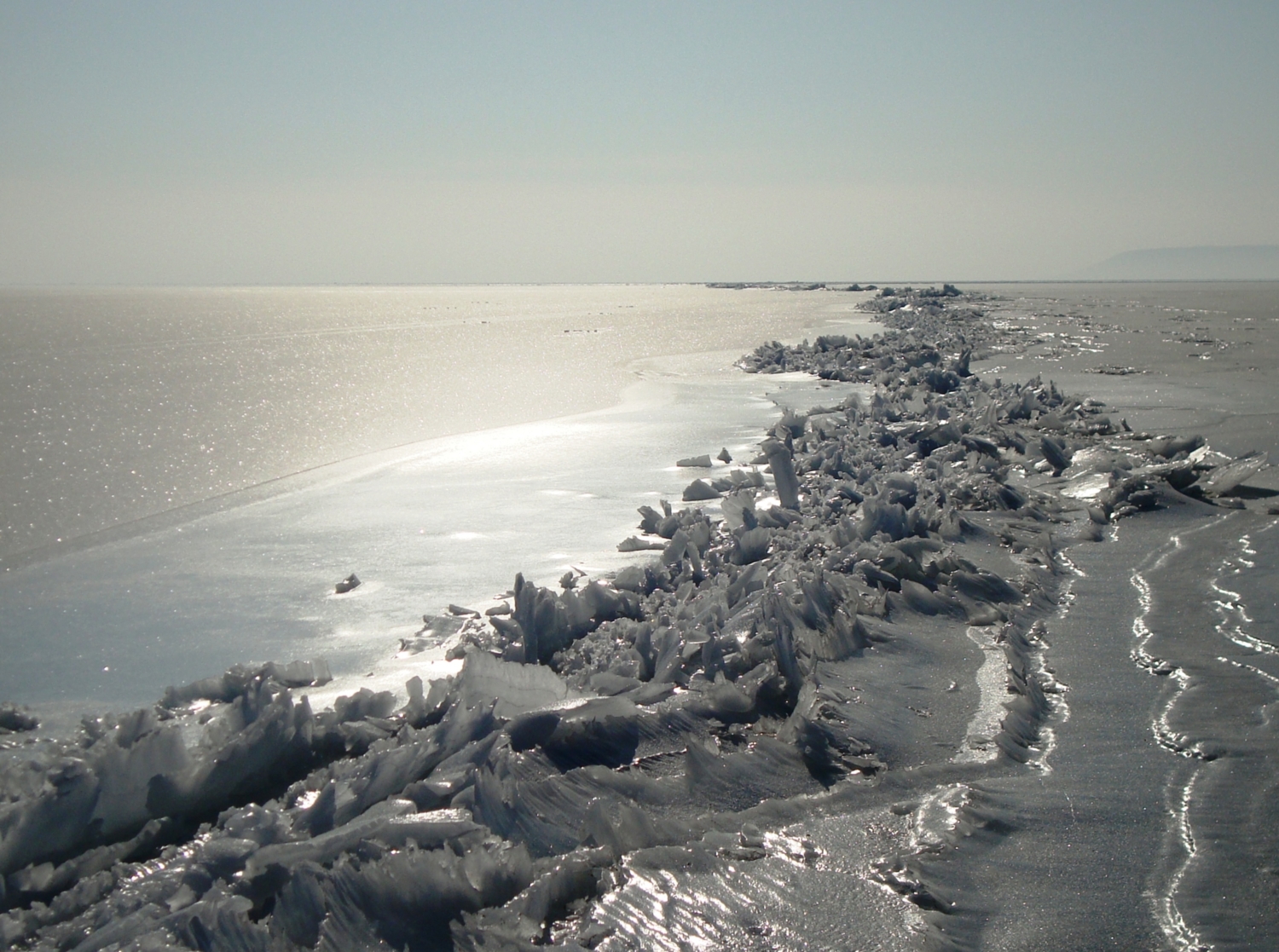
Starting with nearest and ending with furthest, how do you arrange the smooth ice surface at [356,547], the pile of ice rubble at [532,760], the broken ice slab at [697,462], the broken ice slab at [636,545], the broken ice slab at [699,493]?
1. the pile of ice rubble at [532,760]
2. the smooth ice surface at [356,547]
3. the broken ice slab at [636,545]
4. the broken ice slab at [699,493]
5. the broken ice slab at [697,462]

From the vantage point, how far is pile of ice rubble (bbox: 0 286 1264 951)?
5.33ft

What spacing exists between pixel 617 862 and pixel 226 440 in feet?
26.9

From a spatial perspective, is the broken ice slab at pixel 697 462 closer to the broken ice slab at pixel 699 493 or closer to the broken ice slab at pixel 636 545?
the broken ice slab at pixel 699 493

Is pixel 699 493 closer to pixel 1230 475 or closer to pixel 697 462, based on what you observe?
pixel 697 462

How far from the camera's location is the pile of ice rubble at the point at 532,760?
1.63 m

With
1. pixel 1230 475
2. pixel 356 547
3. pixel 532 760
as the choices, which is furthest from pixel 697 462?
pixel 532 760

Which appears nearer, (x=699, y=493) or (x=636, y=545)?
(x=636, y=545)

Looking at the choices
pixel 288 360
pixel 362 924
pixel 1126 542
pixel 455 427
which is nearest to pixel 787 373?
pixel 455 427

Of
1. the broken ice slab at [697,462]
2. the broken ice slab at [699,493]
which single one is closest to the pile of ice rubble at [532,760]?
the broken ice slab at [699,493]

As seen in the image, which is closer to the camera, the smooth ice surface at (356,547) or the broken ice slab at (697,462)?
the smooth ice surface at (356,547)

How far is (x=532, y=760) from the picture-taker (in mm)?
2131

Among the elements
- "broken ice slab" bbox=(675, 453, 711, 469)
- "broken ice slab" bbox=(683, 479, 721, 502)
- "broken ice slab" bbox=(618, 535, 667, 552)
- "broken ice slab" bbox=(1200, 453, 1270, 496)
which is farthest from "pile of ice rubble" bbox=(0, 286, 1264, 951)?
"broken ice slab" bbox=(675, 453, 711, 469)

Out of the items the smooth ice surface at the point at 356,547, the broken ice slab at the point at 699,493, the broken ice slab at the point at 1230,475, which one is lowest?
the smooth ice surface at the point at 356,547

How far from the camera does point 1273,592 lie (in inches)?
127
